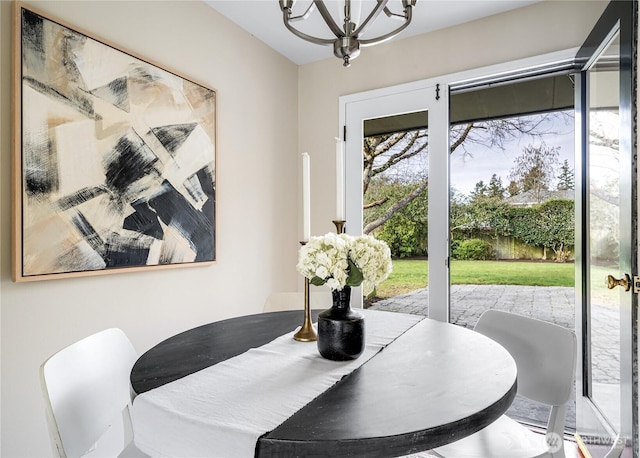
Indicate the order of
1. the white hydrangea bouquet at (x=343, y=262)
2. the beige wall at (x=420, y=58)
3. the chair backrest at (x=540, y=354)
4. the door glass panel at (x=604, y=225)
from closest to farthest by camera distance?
the white hydrangea bouquet at (x=343, y=262) → the chair backrest at (x=540, y=354) → the door glass panel at (x=604, y=225) → the beige wall at (x=420, y=58)

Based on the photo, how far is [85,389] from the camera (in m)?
A: 1.13

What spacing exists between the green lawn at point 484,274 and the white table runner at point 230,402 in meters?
1.72

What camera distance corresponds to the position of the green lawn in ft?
9.32

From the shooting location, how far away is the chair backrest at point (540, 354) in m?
1.42

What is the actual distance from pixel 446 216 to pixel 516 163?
82cm

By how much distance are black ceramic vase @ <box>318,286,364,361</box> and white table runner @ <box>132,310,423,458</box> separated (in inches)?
1.0

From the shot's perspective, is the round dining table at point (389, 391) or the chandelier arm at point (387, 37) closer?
the round dining table at point (389, 391)

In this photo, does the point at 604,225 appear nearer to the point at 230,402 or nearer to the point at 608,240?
the point at 608,240

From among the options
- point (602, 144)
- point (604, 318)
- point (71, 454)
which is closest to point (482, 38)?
point (602, 144)

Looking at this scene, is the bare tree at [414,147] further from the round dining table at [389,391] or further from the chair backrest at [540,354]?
the round dining table at [389,391]

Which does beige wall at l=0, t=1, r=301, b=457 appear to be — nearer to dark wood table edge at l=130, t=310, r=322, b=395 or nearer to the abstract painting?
the abstract painting

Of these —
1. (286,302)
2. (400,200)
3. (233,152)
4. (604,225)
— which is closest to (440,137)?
(400,200)

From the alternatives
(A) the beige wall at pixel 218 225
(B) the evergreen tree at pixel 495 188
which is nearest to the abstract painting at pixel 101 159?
(A) the beige wall at pixel 218 225

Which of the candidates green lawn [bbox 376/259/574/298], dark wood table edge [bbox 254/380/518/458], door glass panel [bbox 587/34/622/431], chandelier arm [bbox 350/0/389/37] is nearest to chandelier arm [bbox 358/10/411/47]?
chandelier arm [bbox 350/0/389/37]
